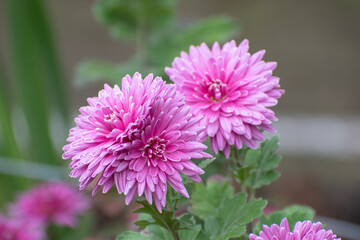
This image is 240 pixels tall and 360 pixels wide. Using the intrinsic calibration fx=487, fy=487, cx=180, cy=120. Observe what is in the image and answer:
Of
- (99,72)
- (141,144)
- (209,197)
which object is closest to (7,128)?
(99,72)

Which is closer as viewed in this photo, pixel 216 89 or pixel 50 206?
pixel 216 89

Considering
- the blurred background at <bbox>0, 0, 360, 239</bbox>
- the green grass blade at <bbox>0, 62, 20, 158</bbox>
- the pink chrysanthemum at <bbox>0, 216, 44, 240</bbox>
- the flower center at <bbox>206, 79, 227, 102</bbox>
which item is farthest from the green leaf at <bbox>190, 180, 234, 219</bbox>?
the blurred background at <bbox>0, 0, 360, 239</bbox>

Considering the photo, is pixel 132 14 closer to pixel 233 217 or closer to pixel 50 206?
pixel 50 206

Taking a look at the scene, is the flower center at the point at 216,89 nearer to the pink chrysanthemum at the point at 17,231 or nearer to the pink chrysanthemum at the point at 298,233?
the pink chrysanthemum at the point at 298,233

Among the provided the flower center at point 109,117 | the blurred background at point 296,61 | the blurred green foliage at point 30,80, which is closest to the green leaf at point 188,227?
the flower center at point 109,117

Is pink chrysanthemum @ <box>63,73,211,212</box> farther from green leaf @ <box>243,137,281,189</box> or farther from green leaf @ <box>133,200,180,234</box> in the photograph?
green leaf @ <box>243,137,281,189</box>

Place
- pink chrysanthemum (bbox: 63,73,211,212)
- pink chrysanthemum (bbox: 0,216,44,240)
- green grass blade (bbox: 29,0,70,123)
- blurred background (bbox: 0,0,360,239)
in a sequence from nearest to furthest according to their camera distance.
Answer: pink chrysanthemum (bbox: 63,73,211,212)
pink chrysanthemum (bbox: 0,216,44,240)
green grass blade (bbox: 29,0,70,123)
blurred background (bbox: 0,0,360,239)
